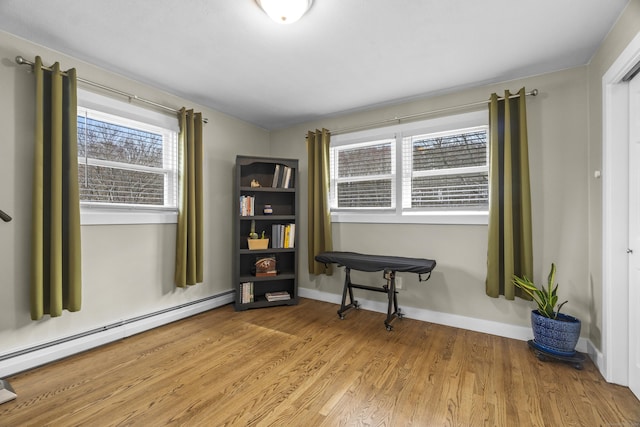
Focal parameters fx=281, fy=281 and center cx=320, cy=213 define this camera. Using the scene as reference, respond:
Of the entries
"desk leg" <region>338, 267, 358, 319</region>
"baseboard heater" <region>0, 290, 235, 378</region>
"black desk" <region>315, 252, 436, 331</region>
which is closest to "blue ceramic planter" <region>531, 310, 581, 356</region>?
"black desk" <region>315, 252, 436, 331</region>

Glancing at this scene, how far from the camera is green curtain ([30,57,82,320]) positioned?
6.42ft

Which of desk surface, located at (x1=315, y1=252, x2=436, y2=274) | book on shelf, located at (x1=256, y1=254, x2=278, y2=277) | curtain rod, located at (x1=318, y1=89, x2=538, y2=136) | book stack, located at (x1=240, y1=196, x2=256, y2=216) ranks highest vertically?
curtain rod, located at (x1=318, y1=89, x2=538, y2=136)

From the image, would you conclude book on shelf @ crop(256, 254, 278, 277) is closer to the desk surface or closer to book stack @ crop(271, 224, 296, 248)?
book stack @ crop(271, 224, 296, 248)

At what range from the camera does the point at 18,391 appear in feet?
5.76

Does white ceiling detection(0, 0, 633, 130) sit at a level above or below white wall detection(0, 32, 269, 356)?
above

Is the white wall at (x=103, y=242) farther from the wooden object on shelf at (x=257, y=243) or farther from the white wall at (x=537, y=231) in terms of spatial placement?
the white wall at (x=537, y=231)

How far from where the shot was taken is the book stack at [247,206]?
3.34 meters

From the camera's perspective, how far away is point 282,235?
3494mm

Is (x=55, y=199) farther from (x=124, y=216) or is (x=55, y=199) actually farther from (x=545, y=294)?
(x=545, y=294)

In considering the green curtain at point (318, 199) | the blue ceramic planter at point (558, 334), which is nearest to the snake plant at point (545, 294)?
the blue ceramic planter at point (558, 334)

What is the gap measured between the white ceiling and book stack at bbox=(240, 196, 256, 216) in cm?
119

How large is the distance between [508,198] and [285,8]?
2220 mm

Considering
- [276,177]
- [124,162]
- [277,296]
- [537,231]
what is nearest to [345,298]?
[277,296]

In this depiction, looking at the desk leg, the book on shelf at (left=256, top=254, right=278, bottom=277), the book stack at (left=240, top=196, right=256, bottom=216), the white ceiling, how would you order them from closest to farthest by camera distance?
the white ceiling < the desk leg < the book stack at (left=240, top=196, right=256, bottom=216) < the book on shelf at (left=256, top=254, right=278, bottom=277)
